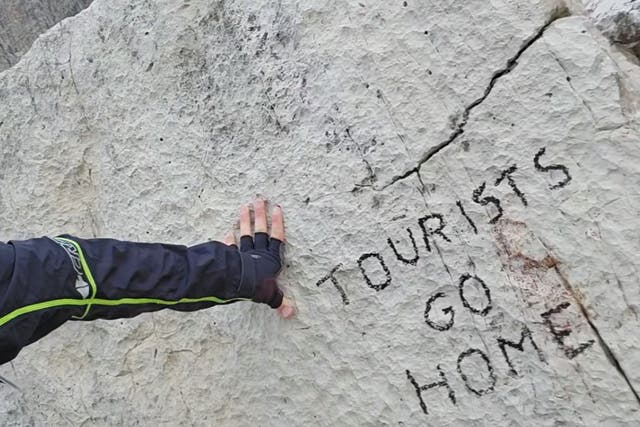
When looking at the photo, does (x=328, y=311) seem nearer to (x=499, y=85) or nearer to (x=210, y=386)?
(x=210, y=386)

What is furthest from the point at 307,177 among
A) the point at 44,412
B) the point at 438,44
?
the point at 44,412

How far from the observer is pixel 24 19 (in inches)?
170

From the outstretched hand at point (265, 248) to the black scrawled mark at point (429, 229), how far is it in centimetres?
46

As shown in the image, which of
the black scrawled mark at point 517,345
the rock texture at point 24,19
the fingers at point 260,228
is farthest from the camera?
the rock texture at point 24,19

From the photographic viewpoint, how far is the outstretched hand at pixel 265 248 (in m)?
2.22

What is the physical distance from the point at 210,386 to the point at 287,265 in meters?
0.56

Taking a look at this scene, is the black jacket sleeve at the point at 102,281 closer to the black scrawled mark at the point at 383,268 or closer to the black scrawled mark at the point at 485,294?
the black scrawled mark at the point at 383,268

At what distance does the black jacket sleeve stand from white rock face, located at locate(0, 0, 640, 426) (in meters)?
0.34

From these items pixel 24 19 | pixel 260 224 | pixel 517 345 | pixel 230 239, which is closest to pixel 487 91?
pixel 517 345

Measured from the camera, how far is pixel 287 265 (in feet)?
7.72

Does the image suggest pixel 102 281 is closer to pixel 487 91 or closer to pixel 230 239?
pixel 230 239

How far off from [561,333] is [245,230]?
3.31 ft

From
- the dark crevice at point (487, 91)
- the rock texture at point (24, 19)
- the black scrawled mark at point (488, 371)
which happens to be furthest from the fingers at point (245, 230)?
the rock texture at point (24, 19)

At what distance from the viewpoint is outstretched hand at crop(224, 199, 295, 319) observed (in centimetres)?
222
